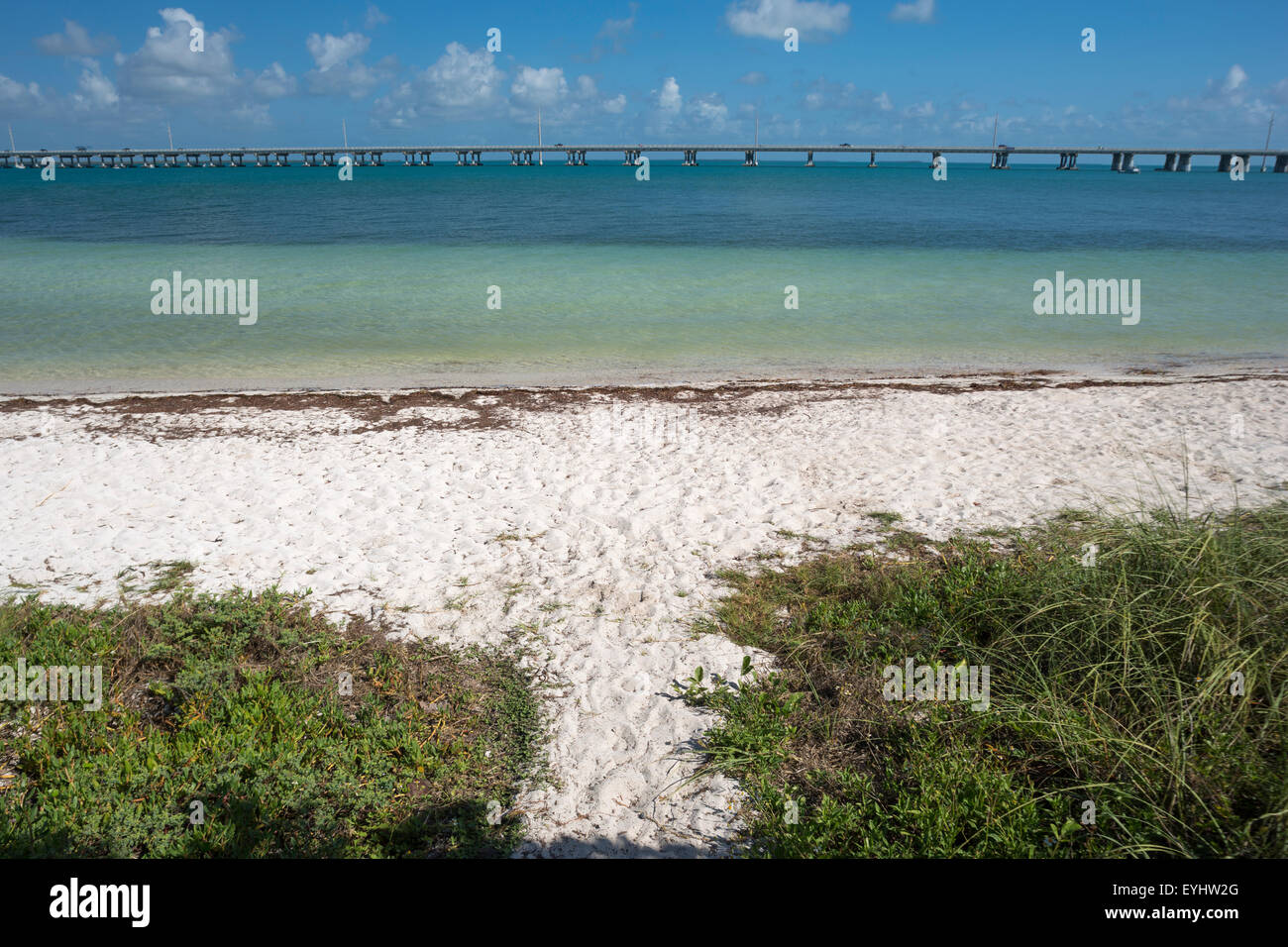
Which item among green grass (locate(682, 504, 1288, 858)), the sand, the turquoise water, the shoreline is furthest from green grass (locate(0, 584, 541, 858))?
the turquoise water

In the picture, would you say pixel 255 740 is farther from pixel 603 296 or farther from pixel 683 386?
pixel 603 296

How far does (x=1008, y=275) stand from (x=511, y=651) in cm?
2431

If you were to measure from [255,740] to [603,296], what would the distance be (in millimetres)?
17498

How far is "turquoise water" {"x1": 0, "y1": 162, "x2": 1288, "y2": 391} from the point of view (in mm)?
14500

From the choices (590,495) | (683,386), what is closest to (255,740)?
(590,495)

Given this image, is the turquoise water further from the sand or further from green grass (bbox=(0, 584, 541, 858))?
green grass (bbox=(0, 584, 541, 858))

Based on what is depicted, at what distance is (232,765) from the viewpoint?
400cm

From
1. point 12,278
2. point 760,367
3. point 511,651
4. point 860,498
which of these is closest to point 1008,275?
point 760,367

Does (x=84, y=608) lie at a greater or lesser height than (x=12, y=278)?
lesser

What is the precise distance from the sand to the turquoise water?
2.82 meters

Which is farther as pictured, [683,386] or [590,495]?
[683,386]

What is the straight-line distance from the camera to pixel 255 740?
421 cm

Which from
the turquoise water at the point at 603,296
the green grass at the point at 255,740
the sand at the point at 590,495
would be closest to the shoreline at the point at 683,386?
the sand at the point at 590,495
